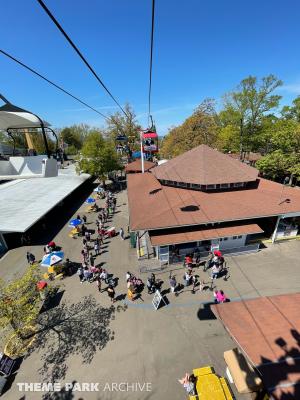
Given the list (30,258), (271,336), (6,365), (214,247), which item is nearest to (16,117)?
(30,258)

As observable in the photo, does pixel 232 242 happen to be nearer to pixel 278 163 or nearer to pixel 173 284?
pixel 173 284

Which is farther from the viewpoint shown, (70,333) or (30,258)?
(30,258)

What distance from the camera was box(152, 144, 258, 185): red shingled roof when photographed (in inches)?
847

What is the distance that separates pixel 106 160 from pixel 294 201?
30.3 m

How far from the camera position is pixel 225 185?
21672mm

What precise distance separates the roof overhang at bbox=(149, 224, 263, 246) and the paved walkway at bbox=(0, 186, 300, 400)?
2.50 meters

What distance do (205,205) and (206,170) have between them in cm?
536

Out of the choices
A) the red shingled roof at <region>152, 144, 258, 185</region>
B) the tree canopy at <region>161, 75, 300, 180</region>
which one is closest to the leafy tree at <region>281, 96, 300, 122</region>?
the tree canopy at <region>161, 75, 300, 180</region>

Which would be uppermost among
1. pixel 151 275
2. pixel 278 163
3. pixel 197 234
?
pixel 278 163

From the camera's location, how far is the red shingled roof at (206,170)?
21516mm

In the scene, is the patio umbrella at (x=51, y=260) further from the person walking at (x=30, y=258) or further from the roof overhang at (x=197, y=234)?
the roof overhang at (x=197, y=234)

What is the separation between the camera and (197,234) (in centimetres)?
1691

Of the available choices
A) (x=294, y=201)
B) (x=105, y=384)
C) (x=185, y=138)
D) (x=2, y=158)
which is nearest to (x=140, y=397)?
(x=105, y=384)

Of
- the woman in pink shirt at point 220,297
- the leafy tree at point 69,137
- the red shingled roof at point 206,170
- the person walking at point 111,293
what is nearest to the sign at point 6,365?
the person walking at point 111,293
